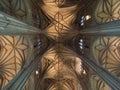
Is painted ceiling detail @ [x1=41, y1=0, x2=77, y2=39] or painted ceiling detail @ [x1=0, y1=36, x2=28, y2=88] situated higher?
painted ceiling detail @ [x1=41, y1=0, x2=77, y2=39]

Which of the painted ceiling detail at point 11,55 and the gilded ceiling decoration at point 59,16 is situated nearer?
the painted ceiling detail at point 11,55

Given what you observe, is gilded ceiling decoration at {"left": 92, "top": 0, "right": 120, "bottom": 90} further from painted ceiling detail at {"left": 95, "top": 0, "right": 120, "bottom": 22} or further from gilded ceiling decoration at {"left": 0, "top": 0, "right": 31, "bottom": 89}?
gilded ceiling decoration at {"left": 0, "top": 0, "right": 31, "bottom": 89}

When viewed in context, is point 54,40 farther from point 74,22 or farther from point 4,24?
point 4,24

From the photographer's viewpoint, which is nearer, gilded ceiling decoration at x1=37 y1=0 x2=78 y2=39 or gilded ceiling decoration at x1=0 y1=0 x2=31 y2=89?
gilded ceiling decoration at x1=0 y1=0 x2=31 y2=89

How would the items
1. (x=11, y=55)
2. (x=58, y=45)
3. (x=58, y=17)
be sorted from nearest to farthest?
(x=11, y=55), (x=58, y=17), (x=58, y=45)

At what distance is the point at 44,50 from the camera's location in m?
23.9

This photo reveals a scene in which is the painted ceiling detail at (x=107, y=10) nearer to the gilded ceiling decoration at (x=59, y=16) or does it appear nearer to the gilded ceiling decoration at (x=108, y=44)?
the gilded ceiling decoration at (x=108, y=44)

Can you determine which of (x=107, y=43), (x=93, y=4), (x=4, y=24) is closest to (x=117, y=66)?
(x=107, y=43)

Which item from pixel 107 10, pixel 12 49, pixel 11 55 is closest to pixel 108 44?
pixel 107 10

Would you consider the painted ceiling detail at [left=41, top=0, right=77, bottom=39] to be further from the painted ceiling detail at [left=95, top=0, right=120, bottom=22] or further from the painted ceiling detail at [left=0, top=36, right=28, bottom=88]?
the painted ceiling detail at [left=0, top=36, right=28, bottom=88]

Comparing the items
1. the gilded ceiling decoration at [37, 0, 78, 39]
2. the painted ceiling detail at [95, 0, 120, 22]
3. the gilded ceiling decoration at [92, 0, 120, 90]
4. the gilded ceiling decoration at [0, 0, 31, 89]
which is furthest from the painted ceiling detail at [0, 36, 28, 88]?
the painted ceiling detail at [95, 0, 120, 22]

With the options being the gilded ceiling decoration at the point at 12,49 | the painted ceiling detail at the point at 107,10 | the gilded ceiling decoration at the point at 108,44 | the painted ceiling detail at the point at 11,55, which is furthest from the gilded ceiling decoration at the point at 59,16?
the painted ceiling detail at the point at 11,55

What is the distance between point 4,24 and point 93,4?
11.3 m

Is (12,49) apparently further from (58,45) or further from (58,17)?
(58,17)
